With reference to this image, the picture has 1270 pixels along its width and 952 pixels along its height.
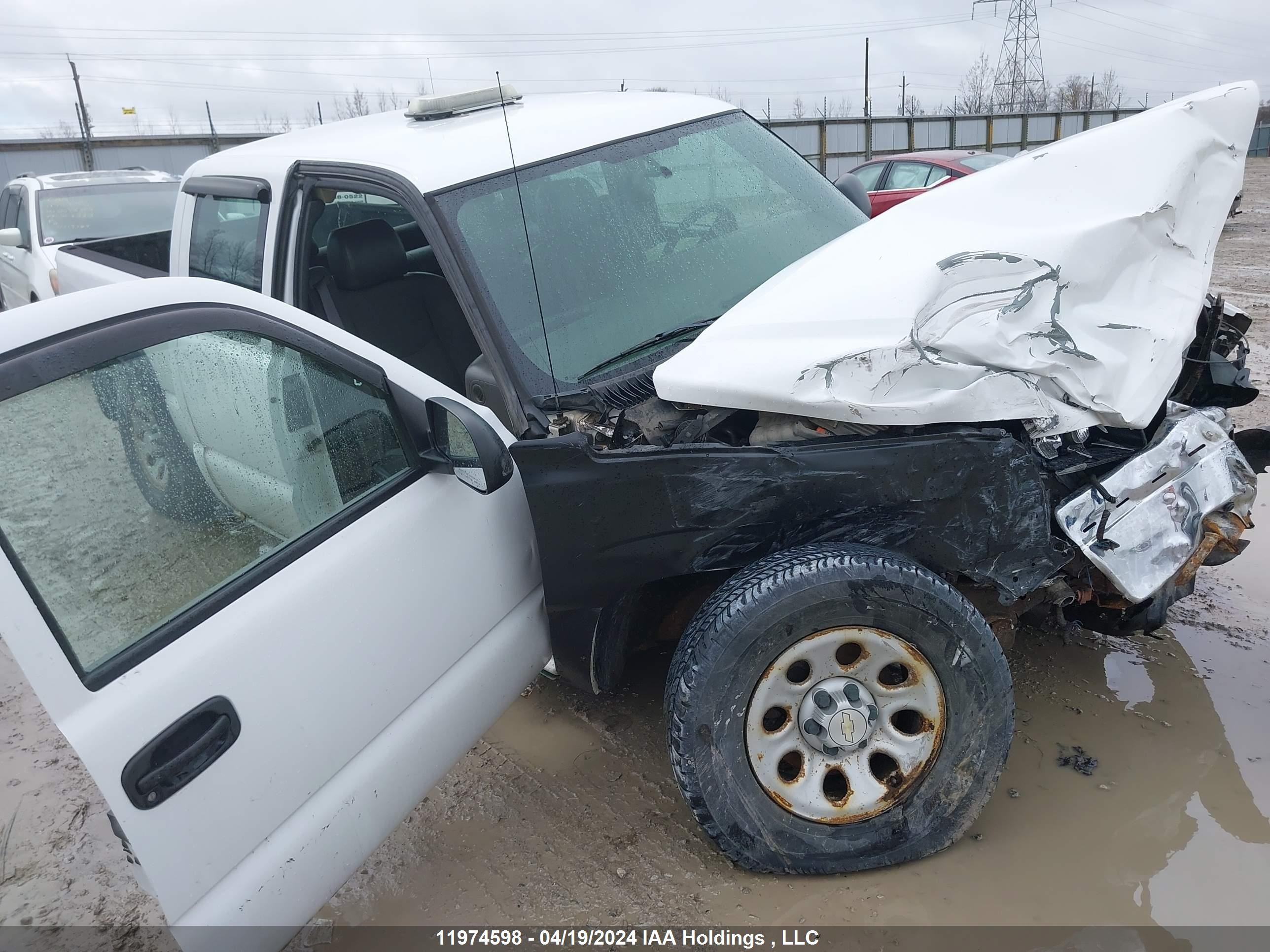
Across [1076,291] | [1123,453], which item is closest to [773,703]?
[1123,453]

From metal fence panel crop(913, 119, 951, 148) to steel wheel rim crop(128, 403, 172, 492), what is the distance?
88.1 ft

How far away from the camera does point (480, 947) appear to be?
2.32 m

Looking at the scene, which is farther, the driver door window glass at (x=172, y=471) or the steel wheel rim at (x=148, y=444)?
the steel wheel rim at (x=148, y=444)

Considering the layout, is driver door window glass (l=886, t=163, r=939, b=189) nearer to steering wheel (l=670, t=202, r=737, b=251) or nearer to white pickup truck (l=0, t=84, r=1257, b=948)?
white pickup truck (l=0, t=84, r=1257, b=948)

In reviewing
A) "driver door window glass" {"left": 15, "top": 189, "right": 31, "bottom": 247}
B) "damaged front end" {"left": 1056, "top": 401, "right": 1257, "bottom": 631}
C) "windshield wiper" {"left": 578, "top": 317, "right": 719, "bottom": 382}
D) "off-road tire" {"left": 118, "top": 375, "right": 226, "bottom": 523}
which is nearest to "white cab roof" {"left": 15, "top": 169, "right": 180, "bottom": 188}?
"driver door window glass" {"left": 15, "top": 189, "right": 31, "bottom": 247}

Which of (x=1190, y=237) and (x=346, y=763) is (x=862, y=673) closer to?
(x=346, y=763)

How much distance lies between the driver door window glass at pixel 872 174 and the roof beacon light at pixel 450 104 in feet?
28.5

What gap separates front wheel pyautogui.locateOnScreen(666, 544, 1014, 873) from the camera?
2.17 meters

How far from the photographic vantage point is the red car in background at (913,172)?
10461 millimetres

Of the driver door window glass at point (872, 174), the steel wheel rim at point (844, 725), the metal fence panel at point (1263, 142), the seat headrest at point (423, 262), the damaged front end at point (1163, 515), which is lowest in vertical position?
the metal fence panel at point (1263, 142)

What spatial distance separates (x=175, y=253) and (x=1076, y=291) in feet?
12.5

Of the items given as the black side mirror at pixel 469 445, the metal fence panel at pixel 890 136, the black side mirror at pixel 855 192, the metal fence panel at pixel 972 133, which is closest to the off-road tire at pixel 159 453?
the black side mirror at pixel 469 445

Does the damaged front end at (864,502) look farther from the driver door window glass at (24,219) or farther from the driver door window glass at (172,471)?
the driver door window glass at (24,219)

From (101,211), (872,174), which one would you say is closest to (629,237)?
(101,211)
